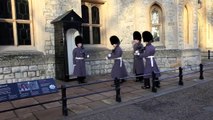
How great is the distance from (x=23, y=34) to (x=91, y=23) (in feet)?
10.8

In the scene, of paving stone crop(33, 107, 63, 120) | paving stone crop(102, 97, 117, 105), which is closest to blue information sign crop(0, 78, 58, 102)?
paving stone crop(33, 107, 63, 120)

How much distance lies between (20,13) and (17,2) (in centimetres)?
41

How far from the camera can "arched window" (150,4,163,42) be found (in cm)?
1197

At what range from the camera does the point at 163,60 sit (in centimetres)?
1184

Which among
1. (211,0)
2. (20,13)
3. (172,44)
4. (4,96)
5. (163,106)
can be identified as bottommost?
(163,106)

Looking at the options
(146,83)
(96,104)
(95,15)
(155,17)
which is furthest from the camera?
(155,17)

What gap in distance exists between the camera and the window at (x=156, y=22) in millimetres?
11969

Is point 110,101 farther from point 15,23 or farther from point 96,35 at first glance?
point 96,35

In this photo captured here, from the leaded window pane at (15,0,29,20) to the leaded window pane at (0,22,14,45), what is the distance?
1.70 feet

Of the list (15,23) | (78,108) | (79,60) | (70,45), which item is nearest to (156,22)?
(70,45)

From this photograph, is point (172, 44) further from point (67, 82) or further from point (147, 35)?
point (67, 82)

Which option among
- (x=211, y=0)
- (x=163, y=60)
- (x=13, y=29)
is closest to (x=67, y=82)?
(x=13, y=29)

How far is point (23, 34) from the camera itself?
9023 millimetres

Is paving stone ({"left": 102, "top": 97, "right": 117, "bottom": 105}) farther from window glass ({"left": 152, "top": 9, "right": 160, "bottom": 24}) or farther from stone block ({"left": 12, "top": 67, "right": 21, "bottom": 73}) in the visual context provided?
window glass ({"left": 152, "top": 9, "right": 160, "bottom": 24})
